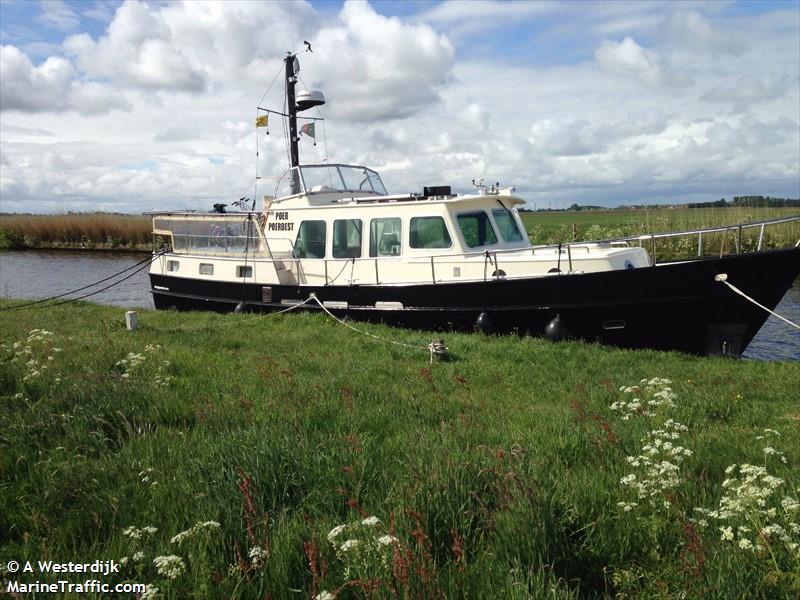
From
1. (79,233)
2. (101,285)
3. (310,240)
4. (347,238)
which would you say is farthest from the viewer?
(79,233)

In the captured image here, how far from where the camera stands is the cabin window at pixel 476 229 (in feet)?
38.4

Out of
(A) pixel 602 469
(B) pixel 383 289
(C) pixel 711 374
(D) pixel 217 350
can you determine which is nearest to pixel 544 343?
(C) pixel 711 374

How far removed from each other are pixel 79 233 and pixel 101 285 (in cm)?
2081

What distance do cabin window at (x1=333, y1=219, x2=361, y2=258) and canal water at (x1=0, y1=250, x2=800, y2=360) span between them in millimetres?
5567

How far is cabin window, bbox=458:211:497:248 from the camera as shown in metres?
11.7

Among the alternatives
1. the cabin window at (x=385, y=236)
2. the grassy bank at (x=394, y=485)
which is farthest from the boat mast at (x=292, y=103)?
the grassy bank at (x=394, y=485)

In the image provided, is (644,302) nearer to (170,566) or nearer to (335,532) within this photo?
(335,532)

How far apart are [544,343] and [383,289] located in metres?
3.41

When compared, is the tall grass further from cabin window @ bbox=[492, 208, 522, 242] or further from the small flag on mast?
cabin window @ bbox=[492, 208, 522, 242]

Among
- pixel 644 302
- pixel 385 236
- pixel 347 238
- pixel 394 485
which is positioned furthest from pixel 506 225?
pixel 394 485

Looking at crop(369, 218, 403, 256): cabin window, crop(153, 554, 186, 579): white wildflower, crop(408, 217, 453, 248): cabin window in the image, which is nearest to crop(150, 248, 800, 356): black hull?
crop(408, 217, 453, 248): cabin window

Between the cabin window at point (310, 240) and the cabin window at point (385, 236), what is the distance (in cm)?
127

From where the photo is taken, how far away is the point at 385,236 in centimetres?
1227

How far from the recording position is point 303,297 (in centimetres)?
1310
